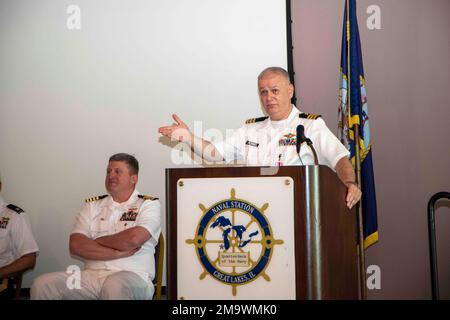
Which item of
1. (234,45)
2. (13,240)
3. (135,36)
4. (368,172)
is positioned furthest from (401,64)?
(13,240)

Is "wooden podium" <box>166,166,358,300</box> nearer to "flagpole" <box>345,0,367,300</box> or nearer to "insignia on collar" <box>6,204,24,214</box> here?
"flagpole" <box>345,0,367,300</box>

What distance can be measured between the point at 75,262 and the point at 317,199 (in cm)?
223

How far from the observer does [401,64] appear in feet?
12.3

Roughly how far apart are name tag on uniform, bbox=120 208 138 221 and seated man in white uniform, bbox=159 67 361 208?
60 centimetres

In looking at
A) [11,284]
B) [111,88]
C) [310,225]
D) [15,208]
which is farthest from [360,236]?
[15,208]

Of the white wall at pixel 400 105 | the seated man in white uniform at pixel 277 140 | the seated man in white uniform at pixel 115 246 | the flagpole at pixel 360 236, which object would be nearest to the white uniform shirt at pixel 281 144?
the seated man in white uniform at pixel 277 140

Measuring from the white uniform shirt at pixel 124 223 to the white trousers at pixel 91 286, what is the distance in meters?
0.07

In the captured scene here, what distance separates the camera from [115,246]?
297cm

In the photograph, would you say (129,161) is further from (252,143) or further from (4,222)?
(4,222)

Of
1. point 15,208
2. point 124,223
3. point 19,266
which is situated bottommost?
point 19,266

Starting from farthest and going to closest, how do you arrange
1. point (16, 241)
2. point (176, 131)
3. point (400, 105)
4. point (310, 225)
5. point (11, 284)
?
point (400, 105), point (16, 241), point (11, 284), point (176, 131), point (310, 225)

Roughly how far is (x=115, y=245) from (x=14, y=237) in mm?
919

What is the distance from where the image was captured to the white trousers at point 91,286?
112 inches

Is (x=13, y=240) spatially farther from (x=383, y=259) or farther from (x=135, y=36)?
(x=383, y=259)
